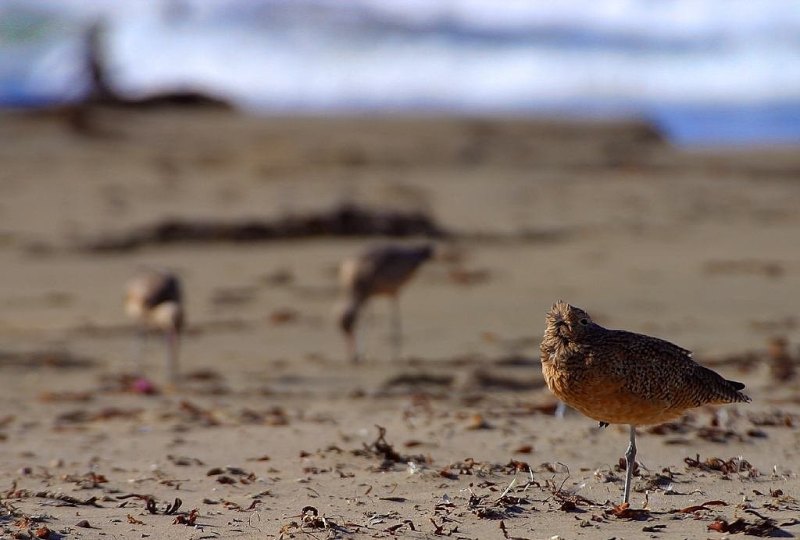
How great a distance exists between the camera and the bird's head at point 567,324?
527 cm

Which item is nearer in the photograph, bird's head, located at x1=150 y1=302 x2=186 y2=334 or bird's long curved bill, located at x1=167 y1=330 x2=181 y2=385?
bird's long curved bill, located at x1=167 y1=330 x2=181 y2=385

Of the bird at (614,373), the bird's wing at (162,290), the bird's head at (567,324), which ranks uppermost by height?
the bird's head at (567,324)

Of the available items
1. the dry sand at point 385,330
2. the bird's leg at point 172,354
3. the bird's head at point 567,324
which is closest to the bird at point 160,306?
the bird's leg at point 172,354

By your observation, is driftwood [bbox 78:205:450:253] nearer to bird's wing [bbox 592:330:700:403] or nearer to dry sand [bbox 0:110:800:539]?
dry sand [bbox 0:110:800:539]

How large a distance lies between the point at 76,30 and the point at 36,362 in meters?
20.1

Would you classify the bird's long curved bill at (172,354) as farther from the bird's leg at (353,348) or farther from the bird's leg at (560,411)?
the bird's leg at (560,411)

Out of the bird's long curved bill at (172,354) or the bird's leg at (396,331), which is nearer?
the bird's long curved bill at (172,354)

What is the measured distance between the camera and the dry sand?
5.61m

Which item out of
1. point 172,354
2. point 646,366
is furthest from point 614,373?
point 172,354

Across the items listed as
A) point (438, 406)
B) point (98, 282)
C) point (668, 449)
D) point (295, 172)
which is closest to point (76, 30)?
point (295, 172)

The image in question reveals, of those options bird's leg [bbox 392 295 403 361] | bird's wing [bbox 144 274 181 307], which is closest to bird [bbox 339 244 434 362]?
bird's leg [bbox 392 295 403 361]

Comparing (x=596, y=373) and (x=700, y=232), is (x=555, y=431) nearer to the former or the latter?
(x=596, y=373)

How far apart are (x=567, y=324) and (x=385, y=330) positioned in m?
7.21

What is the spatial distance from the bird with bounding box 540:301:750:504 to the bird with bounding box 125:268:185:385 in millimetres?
5442
